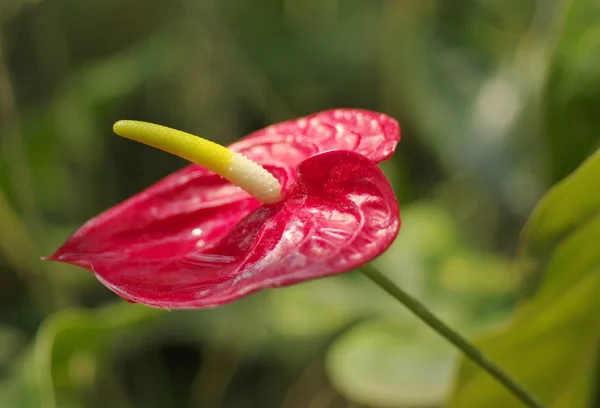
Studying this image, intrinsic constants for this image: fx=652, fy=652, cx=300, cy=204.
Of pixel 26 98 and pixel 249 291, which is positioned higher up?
pixel 249 291

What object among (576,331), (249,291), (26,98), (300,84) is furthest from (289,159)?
(26,98)

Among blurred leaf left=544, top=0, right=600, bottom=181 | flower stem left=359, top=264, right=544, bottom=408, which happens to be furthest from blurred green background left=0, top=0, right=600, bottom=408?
flower stem left=359, top=264, right=544, bottom=408

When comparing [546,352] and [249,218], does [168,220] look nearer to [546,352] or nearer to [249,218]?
[249,218]

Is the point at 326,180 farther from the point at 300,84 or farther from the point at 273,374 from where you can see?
the point at 300,84

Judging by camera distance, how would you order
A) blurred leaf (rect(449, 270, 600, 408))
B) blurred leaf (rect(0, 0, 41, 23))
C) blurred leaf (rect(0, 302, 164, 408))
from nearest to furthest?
blurred leaf (rect(449, 270, 600, 408)), blurred leaf (rect(0, 302, 164, 408)), blurred leaf (rect(0, 0, 41, 23))

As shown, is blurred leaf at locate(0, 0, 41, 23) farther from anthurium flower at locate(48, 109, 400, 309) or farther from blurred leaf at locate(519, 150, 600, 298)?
blurred leaf at locate(519, 150, 600, 298)

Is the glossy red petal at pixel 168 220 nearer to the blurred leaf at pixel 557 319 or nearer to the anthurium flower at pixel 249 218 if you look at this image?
the anthurium flower at pixel 249 218
